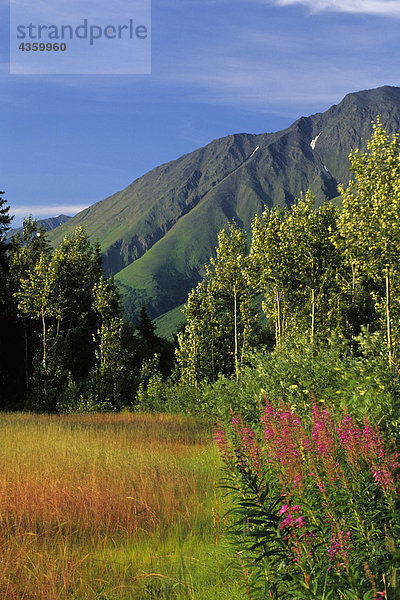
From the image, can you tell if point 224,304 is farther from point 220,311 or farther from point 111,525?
point 111,525

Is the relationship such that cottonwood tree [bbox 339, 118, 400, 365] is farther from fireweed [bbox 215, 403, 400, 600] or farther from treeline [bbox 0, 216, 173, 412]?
fireweed [bbox 215, 403, 400, 600]

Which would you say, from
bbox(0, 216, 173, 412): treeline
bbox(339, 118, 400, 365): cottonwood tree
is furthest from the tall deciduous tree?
bbox(339, 118, 400, 365): cottonwood tree

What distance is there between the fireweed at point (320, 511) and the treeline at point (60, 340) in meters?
24.5

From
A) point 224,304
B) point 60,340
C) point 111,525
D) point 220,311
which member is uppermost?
point 224,304

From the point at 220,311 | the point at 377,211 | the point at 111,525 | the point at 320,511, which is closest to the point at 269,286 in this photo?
the point at 220,311

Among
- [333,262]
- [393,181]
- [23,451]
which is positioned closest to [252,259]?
[333,262]

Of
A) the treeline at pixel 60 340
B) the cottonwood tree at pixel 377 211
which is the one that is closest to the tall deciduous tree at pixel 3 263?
the treeline at pixel 60 340

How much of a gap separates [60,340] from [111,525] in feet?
93.9

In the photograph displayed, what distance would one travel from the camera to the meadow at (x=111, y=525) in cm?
472

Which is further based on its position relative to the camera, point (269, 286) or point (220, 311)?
point (220, 311)

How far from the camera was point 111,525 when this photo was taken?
21.8ft

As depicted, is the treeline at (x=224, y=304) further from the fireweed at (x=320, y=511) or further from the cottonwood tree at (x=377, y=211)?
the fireweed at (x=320, y=511)

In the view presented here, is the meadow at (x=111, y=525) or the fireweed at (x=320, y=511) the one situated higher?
the fireweed at (x=320, y=511)

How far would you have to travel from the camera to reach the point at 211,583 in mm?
4707
